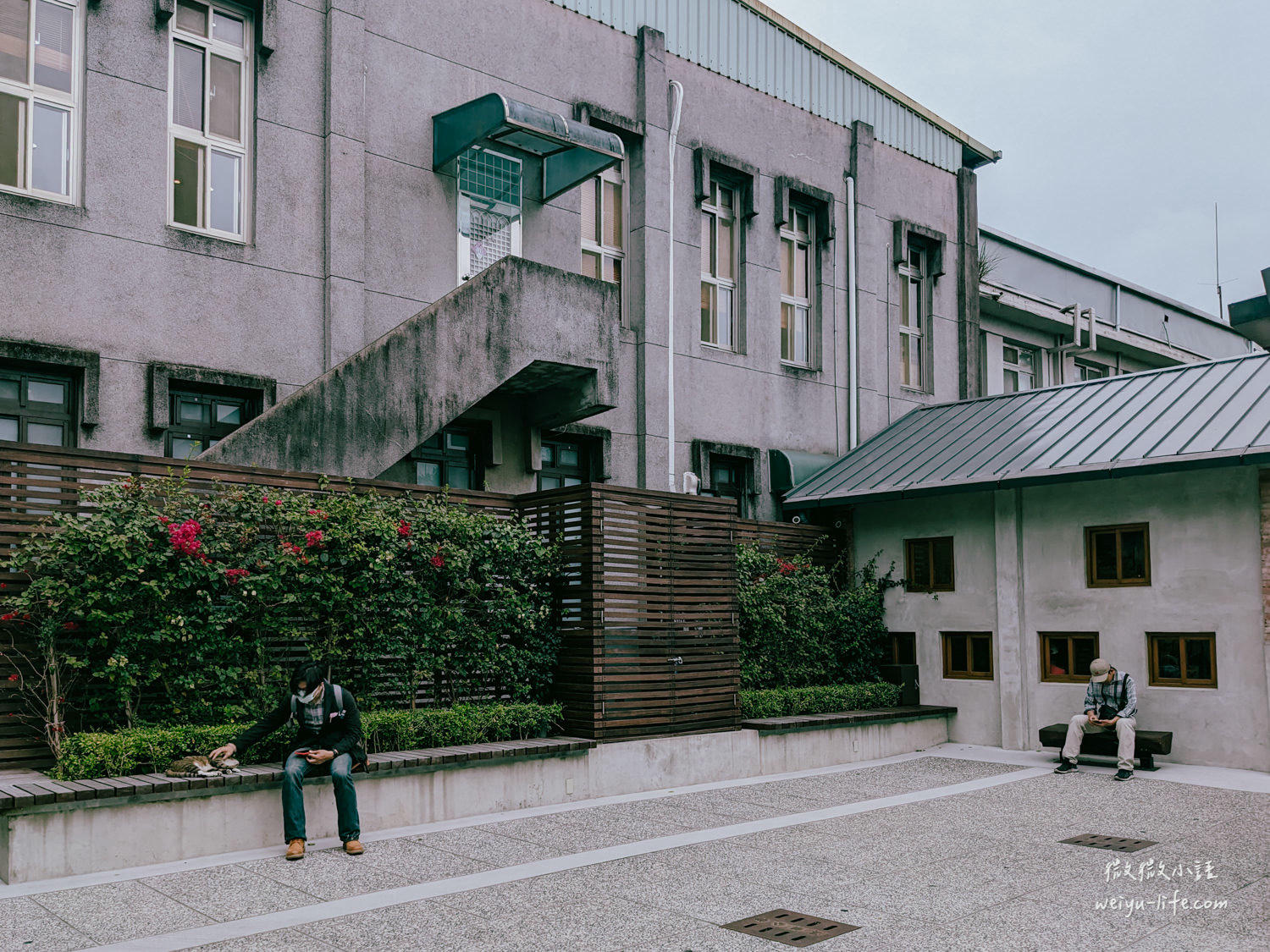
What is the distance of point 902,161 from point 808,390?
5776 mm

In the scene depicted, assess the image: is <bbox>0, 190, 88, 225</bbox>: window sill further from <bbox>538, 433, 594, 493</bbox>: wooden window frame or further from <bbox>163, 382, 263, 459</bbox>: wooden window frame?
<bbox>538, 433, 594, 493</bbox>: wooden window frame

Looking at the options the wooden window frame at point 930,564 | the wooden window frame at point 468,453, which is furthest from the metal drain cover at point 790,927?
the wooden window frame at point 930,564

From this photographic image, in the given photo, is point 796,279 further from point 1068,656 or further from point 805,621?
point 1068,656

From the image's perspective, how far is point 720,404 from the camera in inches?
739

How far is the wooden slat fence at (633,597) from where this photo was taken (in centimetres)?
1230

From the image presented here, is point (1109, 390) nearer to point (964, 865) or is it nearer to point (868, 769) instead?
point (868, 769)

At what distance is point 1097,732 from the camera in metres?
14.3

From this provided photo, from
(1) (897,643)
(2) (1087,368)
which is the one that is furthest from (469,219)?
(2) (1087,368)

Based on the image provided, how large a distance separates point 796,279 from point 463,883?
48.4 feet

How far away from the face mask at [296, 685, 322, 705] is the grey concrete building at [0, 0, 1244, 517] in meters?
2.89

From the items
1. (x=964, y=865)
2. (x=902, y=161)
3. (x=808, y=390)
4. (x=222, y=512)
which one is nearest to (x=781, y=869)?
(x=964, y=865)

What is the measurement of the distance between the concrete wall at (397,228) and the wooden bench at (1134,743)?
6140 mm

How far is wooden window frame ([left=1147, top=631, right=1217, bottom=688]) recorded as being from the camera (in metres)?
14.5

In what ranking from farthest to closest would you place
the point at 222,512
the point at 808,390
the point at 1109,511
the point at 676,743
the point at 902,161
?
the point at 902,161
the point at 808,390
the point at 1109,511
the point at 676,743
the point at 222,512
